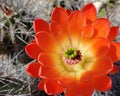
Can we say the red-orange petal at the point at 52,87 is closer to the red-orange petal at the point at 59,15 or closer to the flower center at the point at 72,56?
the flower center at the point at 72,56

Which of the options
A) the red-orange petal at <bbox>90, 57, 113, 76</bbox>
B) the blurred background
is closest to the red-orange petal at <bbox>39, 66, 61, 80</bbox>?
the red-orange petal at <bbox>90, 57, 113, 76</bbox>

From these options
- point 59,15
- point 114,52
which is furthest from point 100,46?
point 59,15

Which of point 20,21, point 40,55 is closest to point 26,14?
point 20,21

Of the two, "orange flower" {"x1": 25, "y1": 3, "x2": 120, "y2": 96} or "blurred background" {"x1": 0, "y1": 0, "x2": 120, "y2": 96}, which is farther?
"blurred background" {"x1": 0, "y1": 0, "x2": 120, "y2": 96}

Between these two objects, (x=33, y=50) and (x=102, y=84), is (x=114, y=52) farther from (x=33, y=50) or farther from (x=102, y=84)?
(x=33, y=50)

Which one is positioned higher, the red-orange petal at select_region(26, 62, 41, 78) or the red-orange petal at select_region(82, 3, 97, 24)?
the red-orange petal at select_region(82, 3, 97, 24)

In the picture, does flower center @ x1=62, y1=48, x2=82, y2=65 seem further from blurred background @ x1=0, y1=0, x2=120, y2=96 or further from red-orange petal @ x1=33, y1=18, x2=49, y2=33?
blurred background @ x1=0, y1=0, x2=120, y2=96
